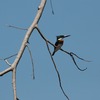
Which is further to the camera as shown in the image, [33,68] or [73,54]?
[73,54]

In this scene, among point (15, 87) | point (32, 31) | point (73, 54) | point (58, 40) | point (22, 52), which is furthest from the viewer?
point (58, 40)

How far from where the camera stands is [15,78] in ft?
7.70

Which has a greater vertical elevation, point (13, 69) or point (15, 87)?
point (13, 69)

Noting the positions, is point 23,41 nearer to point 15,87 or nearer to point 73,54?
point 15,87

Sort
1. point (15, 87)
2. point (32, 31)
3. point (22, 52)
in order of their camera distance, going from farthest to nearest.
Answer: point (32, 31), point (22, 52), point (15, 87)

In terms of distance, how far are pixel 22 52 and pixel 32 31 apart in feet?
0.83

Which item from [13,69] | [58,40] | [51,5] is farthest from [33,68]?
[58,40]

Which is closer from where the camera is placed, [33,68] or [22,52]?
[22,52]

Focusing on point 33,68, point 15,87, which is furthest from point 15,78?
point 33,68

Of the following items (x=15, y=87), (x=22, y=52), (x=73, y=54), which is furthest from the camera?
(x=73, y=54)

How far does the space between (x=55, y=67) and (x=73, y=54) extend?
0.48 m

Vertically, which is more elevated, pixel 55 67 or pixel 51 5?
pixel 51 5

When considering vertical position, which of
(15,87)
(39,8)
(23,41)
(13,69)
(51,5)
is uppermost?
(51,5)

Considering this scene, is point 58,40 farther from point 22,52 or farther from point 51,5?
point 22,52
